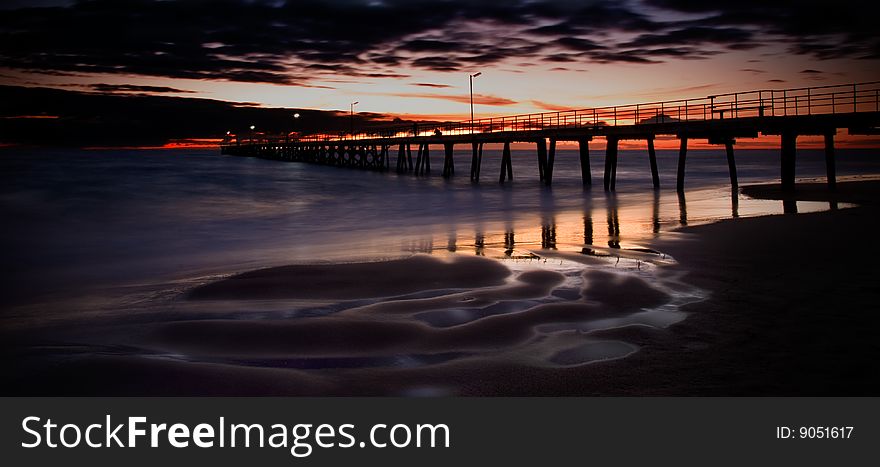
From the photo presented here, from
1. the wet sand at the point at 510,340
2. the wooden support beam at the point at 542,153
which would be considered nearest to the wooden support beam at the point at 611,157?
the wooden support beam at the point at 542,153

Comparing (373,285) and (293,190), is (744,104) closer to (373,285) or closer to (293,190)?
(373,285)

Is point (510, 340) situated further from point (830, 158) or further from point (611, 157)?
point (611, 157)

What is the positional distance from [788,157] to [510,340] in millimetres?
20816

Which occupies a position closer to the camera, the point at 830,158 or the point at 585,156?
the point at 830,158

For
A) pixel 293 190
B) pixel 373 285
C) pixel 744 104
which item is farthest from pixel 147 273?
pixel 293 190

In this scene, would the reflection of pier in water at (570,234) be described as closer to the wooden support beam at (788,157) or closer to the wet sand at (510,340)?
the wet sand at (510,340)

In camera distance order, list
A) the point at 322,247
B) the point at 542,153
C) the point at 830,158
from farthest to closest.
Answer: the point at 542,153
the point at 830,158
the point at 322,247

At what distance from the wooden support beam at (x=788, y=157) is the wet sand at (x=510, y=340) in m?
14.4

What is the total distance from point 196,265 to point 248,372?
23.6ft

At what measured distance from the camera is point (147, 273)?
1120 centimetres

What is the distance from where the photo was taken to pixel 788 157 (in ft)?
76.2

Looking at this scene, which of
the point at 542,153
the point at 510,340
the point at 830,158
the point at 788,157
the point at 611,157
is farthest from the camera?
the point at 542,153

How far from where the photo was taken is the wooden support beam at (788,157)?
22734 millimetres

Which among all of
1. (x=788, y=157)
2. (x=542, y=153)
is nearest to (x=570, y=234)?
(x=788, y=157)
